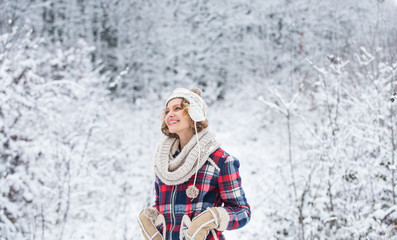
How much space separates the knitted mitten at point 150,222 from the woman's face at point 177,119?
463 millimetres

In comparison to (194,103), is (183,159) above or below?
below

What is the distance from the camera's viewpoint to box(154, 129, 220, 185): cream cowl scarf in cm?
131

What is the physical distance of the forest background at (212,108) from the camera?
3314 millimetres

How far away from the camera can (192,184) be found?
1.35m

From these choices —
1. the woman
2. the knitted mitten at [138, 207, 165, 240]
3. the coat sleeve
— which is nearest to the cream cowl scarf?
the woman

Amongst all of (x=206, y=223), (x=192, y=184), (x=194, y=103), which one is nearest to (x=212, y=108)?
(x=194, y=103)

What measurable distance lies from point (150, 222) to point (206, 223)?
40 centimetres

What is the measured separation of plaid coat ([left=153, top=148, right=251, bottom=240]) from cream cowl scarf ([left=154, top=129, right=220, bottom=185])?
0.17ft

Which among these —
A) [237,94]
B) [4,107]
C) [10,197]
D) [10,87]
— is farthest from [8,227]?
[237,94]

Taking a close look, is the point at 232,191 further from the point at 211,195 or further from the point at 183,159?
the point at 183,159

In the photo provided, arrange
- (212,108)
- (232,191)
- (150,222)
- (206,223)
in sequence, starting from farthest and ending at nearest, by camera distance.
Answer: (212,108), (150,222), (232,191), (206,223)

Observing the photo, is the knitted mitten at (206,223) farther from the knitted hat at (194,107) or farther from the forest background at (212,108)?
the forest background at (212,108)

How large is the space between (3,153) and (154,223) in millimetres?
3326

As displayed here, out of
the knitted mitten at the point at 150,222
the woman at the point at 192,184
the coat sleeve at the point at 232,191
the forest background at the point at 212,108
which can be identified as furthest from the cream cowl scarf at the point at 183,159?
the forest background at the point at 212,108
